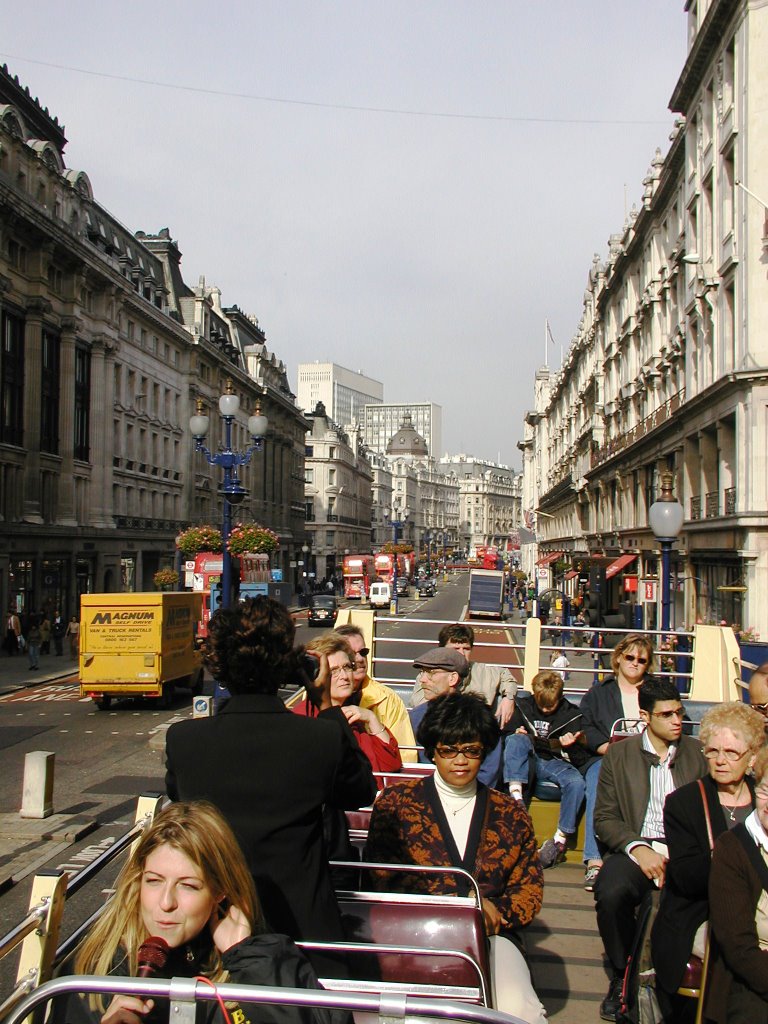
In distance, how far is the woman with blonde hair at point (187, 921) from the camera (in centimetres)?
301

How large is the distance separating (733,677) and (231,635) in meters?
7.77

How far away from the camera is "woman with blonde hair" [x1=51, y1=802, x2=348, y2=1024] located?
3010mm

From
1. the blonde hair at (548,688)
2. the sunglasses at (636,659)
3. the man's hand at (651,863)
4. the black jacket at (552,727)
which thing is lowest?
the man's hand at (651,863)

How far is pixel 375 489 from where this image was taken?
184m

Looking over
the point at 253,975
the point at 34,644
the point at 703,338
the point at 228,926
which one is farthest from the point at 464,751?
the point at 34,644

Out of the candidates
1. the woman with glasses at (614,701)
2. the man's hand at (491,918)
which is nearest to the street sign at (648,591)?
the woman with glasses at (614,701)

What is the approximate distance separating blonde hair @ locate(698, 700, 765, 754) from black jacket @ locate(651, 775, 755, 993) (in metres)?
0.26

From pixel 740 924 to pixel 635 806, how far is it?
166 centimetres

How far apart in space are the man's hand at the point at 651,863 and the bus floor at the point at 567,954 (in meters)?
0.83

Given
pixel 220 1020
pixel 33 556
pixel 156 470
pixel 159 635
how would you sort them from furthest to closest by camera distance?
pixel 156 470, pixel 33 556, pixel 159 635, pixel 220 1020

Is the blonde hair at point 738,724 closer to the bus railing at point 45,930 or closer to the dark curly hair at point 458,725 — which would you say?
the dark curly hair at point 458,725

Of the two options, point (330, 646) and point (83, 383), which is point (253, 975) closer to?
point (330, 646)

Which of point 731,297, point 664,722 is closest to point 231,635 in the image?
point 664,722

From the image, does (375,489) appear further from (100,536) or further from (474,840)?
(474,840)
